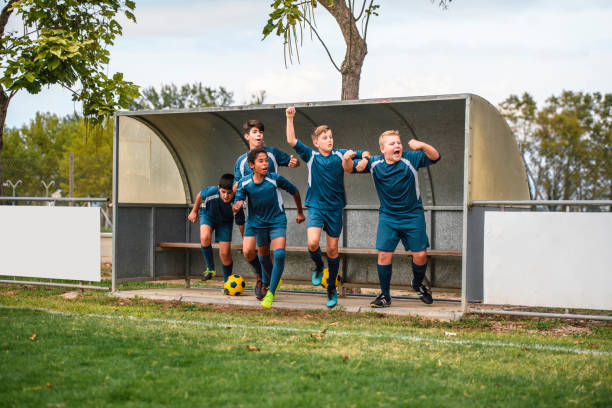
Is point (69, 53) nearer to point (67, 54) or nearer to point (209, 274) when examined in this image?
point (67, 54)

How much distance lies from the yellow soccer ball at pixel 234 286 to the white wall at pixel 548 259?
3.21 m

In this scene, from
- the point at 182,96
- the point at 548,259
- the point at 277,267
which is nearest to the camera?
the point at 548,259

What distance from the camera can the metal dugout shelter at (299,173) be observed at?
892 cm

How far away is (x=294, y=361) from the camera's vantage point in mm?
5090

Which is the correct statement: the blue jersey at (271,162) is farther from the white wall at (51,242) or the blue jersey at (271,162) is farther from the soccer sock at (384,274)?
the white wall at (51,242)

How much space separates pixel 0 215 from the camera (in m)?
10.6

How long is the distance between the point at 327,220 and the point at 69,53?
6.16 meters

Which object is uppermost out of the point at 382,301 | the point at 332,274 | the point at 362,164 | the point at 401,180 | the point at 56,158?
the point at 56,158

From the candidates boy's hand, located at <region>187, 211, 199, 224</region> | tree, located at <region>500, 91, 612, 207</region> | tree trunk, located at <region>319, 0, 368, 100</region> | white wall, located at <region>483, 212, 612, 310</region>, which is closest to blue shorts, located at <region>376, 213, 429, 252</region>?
white wall, located at <region>483, 212, 612, 310</region>

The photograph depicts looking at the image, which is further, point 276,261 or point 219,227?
point 219,227

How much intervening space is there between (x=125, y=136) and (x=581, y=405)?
7.65 metres

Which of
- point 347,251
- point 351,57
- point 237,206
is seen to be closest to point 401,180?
point 347,251

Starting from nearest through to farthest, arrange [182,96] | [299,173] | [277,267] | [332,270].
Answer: [277,267] → [332,270] → [299,173] → [182,96]

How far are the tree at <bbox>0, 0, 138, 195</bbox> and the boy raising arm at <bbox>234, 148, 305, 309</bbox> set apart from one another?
4.88m
